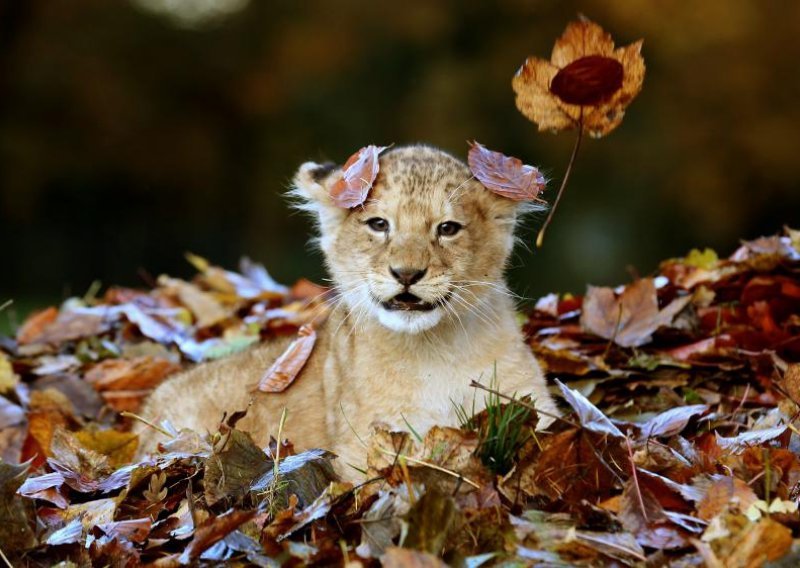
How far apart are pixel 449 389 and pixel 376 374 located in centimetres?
30

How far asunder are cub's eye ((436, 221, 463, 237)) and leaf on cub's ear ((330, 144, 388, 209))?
0.30 metres

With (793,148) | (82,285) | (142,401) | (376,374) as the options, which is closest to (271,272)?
(82,285)

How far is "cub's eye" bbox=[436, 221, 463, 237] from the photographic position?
13.2 feet

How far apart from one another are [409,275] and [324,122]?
9596 mm

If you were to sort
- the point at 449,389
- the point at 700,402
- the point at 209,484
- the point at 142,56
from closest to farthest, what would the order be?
the point at 209,484, the point at 449,389, the point at 700,402, the point at 142,56

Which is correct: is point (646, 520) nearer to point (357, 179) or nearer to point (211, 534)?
point (211, 534)

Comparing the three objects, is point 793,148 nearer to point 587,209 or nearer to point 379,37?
point 587,209

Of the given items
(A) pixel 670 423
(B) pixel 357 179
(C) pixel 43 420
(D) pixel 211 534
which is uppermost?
(B) pixel 357 179

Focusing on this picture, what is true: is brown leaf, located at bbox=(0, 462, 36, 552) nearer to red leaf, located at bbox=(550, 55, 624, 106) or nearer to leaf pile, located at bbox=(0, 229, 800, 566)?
leaf pile, located at bbox=(0, 229, 800, 566)

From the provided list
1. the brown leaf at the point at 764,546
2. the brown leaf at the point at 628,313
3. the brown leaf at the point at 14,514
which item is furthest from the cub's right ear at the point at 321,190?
the brown leaf at the point at 764,546

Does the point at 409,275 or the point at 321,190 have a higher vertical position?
the point at 321,190

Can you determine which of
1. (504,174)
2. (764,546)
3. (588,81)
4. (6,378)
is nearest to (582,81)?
(588,81)

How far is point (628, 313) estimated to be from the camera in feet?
16.0

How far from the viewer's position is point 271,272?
12711 mm
